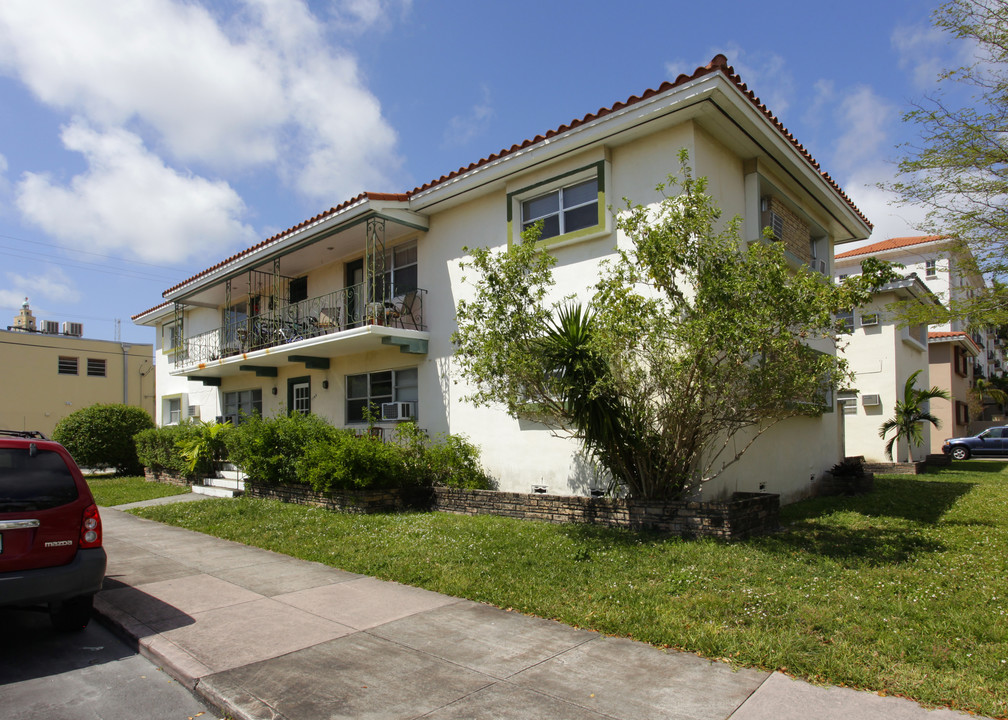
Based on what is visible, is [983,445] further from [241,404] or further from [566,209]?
[241,404]

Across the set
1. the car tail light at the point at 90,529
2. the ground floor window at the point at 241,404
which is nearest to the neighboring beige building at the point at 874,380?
the ground floor window at the point at 241,404

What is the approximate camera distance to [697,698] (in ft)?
13.5

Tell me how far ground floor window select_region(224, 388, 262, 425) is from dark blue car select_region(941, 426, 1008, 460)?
2616 cm

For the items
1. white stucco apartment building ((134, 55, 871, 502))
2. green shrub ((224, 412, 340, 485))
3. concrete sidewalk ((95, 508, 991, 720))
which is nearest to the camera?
concrete sidewalk ((95, 508, 991, 720))

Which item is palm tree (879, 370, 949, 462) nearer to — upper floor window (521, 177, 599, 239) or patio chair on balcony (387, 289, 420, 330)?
upper floor window (521, 177, 599, 239)

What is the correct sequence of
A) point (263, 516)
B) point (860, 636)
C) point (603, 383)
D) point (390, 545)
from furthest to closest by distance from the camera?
1. point (263, 516)
2. point (390, 545)
3. point (603, 383)
4. point (860, 636)

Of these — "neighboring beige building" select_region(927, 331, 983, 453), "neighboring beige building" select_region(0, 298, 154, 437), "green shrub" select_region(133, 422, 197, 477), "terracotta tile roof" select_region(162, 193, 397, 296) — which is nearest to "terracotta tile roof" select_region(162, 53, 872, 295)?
"terracotta tile roof" select_region(162, 193, 397, 296)

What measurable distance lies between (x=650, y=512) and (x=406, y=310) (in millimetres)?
7168

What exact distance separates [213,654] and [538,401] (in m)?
4.99

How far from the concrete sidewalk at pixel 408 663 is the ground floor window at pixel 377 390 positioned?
6774 mm

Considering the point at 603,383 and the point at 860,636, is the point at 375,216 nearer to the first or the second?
the point at 603,383

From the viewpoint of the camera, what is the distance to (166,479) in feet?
57.2

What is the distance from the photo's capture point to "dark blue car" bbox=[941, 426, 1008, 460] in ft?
87.2

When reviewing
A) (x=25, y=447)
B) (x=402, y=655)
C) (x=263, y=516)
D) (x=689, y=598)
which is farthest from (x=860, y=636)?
(x=263, y=516)
